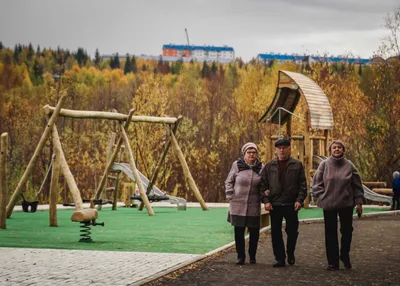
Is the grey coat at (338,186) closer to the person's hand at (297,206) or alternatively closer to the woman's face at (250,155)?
the person's hand at (297,206)

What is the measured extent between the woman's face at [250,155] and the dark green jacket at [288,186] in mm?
295

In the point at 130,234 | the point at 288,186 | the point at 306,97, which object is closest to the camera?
the point at 288,186

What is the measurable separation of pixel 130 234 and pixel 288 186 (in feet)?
18.8

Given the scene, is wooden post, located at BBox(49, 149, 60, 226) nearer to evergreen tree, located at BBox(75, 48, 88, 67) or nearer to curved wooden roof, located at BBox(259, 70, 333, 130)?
curved wooden roof, located at BBox(259, 70, 333, 130)

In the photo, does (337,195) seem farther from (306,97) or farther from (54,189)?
(306,97)

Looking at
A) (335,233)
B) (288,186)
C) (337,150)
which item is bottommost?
(335,233)

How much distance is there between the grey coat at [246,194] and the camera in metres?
10.3

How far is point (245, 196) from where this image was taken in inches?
407

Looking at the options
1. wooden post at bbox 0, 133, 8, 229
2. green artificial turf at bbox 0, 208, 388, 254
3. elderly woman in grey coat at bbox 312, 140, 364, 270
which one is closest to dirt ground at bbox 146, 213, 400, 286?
elderly woman in grey coat at bbox 312, 140, 364, 270

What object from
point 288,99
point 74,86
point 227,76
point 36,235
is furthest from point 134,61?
point 36,235

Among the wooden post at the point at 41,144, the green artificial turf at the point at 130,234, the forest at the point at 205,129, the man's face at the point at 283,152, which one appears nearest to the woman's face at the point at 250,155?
the man's face at the point at 283,152

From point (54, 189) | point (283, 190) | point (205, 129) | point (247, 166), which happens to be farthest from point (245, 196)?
point (205, 129)

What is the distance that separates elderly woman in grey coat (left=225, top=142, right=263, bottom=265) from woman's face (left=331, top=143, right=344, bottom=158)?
3.48ft

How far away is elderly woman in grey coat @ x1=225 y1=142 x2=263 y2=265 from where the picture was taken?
33.9ft
